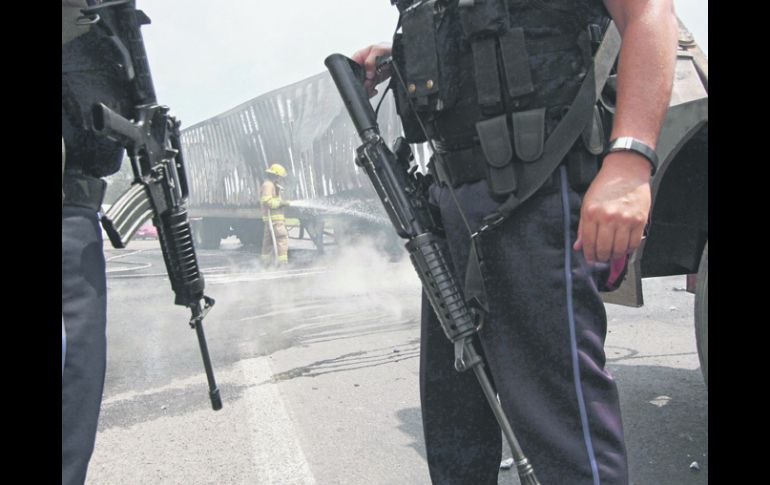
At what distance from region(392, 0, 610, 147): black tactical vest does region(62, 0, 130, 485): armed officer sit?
0.82 metres

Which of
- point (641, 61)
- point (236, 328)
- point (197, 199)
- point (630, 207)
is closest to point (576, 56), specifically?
point (641, 61)

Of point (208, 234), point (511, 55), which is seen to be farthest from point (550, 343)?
point (208, 234)

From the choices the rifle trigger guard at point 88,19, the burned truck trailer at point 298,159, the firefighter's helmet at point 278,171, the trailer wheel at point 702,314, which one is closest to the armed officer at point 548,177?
the rifle trigger guard at point 88,19

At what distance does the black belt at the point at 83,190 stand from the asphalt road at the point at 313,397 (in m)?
1.24

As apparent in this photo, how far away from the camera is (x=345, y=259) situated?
11195 millimetres

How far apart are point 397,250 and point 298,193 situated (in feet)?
9.62

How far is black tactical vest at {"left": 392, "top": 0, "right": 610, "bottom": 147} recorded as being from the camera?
3.66 ft

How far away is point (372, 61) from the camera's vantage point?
1.57 m

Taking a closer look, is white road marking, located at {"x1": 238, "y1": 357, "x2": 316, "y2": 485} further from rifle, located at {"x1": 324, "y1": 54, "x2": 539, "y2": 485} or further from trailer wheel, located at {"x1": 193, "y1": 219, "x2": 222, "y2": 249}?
trailer wheel, located at {"x1": 193, "y1": 219, "x2": 222, "y2": 249}

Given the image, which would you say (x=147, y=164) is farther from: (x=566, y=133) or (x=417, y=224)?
(x=566, y=133)

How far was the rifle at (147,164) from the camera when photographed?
1479 mm

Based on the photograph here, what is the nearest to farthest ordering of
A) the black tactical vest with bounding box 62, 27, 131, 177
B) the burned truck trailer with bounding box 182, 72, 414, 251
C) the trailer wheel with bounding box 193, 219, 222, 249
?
1. the black tactical vest with bounding box 62, 27, 131, 177
2. the burned truck trailer with bounding box 182, 72, 414, 251
3. the trailer wheel with bounding box 193, 219, 222, 249

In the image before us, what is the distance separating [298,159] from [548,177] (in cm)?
1197

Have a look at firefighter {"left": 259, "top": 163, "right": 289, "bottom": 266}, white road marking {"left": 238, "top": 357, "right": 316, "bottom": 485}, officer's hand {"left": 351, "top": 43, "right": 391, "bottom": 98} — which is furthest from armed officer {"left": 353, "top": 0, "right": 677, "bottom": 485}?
firefighter {"left": 259, "top": 163, "right": 289, "bottom": 266}
